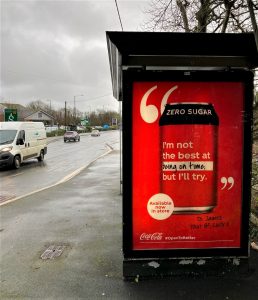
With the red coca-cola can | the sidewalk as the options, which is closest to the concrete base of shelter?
the sidewalk

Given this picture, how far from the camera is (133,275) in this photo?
167 inches

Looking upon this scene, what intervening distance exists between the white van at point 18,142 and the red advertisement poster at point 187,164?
47.3 ft

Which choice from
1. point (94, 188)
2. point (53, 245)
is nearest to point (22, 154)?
point (94, 188)

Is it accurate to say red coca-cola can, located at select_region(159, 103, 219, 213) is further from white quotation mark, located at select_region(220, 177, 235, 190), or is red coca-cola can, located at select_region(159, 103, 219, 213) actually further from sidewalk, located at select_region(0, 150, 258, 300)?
sidewalk, located at select_region(0, 150, 258, 300)

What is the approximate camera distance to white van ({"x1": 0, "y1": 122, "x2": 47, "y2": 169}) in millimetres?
17547

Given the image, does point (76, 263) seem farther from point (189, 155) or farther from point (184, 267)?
point (189, 155)

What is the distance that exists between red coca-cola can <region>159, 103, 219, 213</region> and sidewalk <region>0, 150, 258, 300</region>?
91 centimetres

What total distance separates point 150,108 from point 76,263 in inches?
88.2

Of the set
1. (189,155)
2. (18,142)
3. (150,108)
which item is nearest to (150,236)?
(189,155)

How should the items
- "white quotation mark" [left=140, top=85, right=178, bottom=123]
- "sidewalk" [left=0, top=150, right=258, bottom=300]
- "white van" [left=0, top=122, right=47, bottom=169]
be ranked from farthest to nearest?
"white van" [left=0, top=122, right=47, bottom=169]
"white quotation mark" [left=140, top=85, right=178, bottom=123]
"sidewalk" [left=0, top=150, right=258, bottom=300]

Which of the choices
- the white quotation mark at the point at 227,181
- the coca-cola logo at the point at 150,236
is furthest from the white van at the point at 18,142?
the white quotation mark at the point at 227,181

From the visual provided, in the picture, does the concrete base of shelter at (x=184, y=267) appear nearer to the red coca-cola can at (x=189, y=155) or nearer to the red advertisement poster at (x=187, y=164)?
the red advertisement poster at (x=187, y=164)

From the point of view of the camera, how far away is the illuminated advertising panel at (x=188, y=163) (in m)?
4.16

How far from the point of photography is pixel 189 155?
14.0 feet
